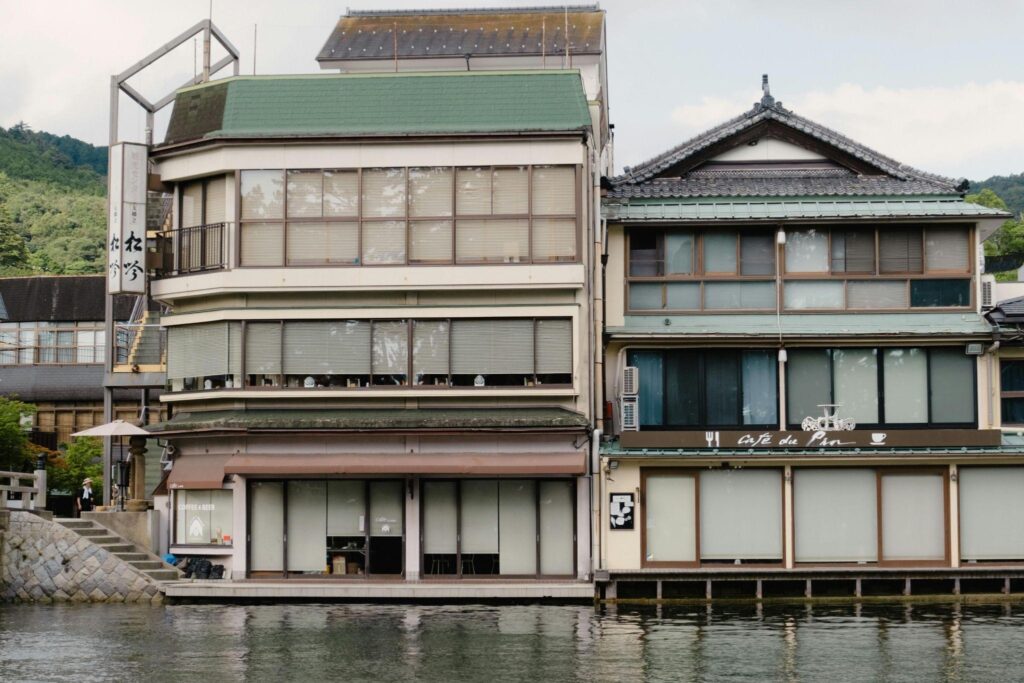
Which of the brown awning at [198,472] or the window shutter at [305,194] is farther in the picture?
the window shutter at [305,194]

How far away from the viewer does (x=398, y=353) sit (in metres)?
37.8

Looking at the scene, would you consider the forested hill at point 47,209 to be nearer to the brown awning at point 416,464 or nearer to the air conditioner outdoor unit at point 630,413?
the brown awning at point 416,464

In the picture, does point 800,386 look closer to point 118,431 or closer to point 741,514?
point 741,514

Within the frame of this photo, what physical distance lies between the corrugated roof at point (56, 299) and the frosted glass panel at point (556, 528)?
39705 millimetres

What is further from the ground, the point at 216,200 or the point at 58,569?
the point at 216,200

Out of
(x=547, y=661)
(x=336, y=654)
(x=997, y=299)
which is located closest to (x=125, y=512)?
(x=336, y=654)

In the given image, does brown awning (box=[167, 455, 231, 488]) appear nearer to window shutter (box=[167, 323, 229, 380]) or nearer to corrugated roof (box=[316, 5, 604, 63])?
window shutter (box=[167, 323, 229, 380])

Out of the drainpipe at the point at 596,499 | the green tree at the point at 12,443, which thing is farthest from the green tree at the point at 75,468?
the drainpipe at the point at 596,499

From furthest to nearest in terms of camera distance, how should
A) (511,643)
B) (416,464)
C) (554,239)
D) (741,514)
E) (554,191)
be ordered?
(554,191) < (554,239) < (741,514) < (416,464) < (511,643)

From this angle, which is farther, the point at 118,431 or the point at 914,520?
the point at 118,431

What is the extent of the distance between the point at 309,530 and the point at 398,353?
5.12 m

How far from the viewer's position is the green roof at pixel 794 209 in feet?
127

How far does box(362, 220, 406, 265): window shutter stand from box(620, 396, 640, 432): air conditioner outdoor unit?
22.4 feet

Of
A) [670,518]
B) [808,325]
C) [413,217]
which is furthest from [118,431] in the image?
[808,325]
